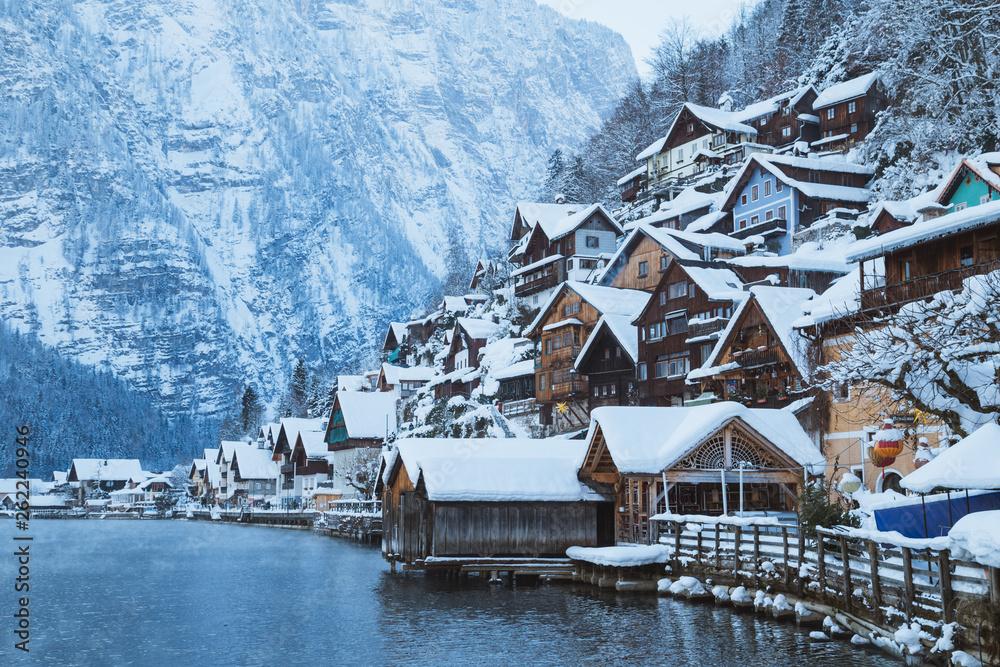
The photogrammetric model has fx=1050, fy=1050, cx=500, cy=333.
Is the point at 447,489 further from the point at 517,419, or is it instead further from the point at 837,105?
the point at 837,105

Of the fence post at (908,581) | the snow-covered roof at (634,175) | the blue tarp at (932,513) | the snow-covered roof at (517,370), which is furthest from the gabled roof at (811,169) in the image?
the fence post at (908,581)

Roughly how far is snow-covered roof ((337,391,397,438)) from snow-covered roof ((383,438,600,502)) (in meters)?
67.5

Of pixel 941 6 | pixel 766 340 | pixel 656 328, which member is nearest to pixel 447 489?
pixel 766 340

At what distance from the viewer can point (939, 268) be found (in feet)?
139

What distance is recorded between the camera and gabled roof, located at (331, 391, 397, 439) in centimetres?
11750

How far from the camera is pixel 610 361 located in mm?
72062

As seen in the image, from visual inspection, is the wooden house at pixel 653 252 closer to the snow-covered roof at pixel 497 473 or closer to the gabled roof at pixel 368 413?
the snow-covered roof at pixel 497 473

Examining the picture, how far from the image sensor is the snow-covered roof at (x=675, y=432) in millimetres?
41531

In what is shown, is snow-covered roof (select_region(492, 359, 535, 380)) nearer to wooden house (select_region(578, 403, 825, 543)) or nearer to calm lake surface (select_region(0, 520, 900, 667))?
calm lake surface (select_region(0, 520, 900, 667))

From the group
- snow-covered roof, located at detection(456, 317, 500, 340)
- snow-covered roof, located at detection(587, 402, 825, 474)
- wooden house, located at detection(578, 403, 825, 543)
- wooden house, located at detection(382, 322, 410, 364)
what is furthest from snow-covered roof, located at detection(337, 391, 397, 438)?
snow-covered roof, located at detection(587, 402, 825, 474)

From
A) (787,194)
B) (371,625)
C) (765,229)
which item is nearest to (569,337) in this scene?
(765,229)

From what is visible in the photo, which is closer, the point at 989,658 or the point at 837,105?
the point at 989,658

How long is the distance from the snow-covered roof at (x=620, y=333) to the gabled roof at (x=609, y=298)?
0.93 metres

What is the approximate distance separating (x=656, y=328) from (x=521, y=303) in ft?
141
